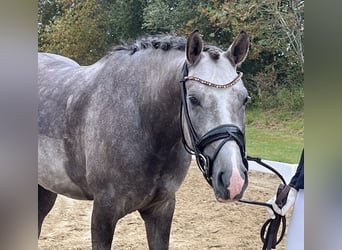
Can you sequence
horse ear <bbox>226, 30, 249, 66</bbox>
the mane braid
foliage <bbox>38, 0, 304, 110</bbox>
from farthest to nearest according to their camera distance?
foliage <bbox>38, 0, 304, 110</bbox>, the mane braid, horse ear <bbox>226, 30, 249, 66</bbox>

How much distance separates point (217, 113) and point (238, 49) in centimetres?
22

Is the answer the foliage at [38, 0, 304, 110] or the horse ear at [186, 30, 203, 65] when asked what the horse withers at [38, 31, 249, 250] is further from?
the foliage at [38, 0, 304, 110]

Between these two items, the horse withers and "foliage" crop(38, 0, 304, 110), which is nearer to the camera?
the horse withers

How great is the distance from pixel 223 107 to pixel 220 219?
0.99 metres

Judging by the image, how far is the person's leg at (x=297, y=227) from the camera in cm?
114

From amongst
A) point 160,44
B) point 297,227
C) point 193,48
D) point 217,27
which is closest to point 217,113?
point 193,48

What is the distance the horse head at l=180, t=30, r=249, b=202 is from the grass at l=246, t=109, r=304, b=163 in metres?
0.46

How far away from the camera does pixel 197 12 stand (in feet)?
4.90

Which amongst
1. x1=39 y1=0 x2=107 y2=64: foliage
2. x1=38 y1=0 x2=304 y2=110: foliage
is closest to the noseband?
x1=38 y1=0 x2=304 y2=110: foliage

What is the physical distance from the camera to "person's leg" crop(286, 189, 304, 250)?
1.14 m

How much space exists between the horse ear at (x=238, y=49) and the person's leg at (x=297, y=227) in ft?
1.37

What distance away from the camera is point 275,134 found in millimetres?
1509
